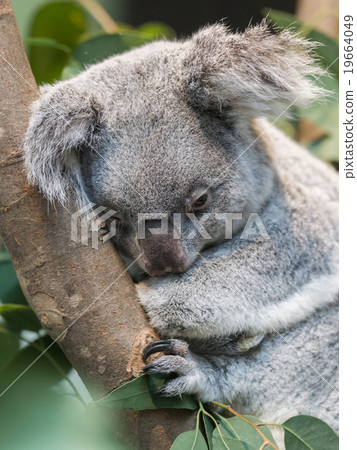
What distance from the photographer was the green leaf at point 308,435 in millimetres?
1560

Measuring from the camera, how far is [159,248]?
1.74m

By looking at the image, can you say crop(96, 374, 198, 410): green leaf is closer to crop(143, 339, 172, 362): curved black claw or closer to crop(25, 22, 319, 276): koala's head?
crop(143, 339, 172, 362): curved black claw

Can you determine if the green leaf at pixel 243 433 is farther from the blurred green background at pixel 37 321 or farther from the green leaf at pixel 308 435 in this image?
the blurred green background at pixel 37 321

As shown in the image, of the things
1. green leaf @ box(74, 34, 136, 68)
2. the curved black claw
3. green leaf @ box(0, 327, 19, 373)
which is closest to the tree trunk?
the curved black claw

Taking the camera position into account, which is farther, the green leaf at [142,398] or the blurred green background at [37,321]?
the blurred green background at [37,321]

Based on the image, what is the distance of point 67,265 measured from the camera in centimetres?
157

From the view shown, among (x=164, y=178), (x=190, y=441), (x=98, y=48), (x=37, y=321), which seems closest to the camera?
(x=190, y=441)

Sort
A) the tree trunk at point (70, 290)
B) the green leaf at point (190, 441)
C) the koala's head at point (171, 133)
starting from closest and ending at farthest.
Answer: the green leaf at point (190, 441) < the tree trunk at point (70, 290) < the koala's head at point (171, 133)

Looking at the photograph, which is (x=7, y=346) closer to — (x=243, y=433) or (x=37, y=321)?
(x=37, y=321)

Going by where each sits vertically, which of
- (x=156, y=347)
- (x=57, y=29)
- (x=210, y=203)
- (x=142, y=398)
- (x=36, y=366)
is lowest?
(x=36, y=366)

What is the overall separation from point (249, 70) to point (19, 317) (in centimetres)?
113

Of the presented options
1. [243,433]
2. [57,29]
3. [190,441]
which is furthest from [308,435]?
[57,29]

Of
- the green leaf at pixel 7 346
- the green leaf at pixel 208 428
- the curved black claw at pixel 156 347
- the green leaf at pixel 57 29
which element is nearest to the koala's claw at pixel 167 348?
the curved black claw at pixel 156 347

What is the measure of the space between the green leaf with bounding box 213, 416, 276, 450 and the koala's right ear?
2.54 feet
